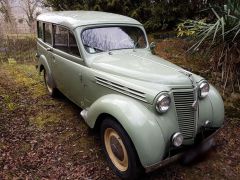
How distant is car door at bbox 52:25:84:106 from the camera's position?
4.64 meters

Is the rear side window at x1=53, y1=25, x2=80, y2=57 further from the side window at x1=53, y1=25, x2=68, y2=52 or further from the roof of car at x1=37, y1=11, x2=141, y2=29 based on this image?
the roof of car at x1=37, y1=11, x2=141, y2=29

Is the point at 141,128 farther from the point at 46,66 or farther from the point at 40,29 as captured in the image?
the point at 40,29

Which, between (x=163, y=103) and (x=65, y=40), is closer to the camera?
(x=163, y=103)

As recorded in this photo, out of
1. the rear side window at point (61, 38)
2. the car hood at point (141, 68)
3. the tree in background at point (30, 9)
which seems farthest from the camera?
the tree in background at point (30, 9)

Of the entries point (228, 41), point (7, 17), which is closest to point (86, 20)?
point (228, 41)

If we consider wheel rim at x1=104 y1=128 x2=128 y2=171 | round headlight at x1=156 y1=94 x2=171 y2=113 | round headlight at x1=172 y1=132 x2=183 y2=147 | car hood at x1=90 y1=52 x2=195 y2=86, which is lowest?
wheel rim at x1=104 y1=128 x2=128 y2=171

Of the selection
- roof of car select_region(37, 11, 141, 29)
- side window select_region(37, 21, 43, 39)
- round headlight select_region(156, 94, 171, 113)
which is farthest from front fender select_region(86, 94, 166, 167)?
side window select_region(37, 21, 43, 39)

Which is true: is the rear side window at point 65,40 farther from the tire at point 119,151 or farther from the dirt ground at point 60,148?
the tire at point 119,151

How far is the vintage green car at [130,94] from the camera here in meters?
3.31

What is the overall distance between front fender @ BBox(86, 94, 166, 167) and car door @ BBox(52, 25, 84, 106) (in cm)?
132

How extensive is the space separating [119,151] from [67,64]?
6.44 feet

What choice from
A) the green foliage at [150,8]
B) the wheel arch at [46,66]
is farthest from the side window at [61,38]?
the green foliage at [150,8]

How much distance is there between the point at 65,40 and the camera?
196 inches

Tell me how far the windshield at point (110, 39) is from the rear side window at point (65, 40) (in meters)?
0.25
